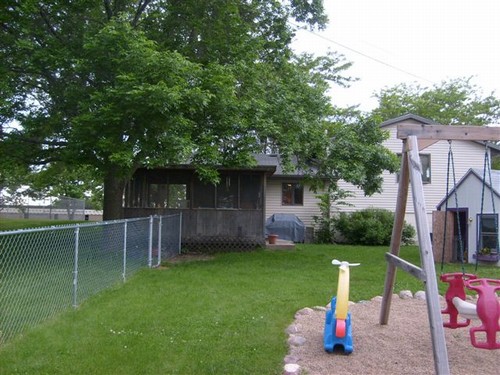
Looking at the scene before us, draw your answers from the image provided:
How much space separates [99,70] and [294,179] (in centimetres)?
1236

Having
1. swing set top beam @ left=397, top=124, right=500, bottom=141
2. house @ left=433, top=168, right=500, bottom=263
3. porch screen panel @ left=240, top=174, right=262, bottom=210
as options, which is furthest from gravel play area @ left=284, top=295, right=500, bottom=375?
porch screen panel @ left=240, top=174, right=262, bottom=210

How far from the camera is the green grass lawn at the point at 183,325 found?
4.73 metres

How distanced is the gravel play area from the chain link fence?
10.4 feet

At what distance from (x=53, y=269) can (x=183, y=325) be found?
7.12 ft

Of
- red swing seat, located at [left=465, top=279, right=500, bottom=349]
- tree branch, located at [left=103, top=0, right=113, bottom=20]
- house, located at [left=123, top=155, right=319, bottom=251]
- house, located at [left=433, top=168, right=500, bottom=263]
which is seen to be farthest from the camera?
house, located at [left=123, top=155, right=319, bottom=251]

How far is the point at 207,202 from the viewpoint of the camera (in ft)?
54.6

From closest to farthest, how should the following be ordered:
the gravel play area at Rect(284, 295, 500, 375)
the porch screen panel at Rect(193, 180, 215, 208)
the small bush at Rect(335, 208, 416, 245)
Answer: the gravel play area at Rect(284, 295, 500, 375) → the porch screen panel at Rect(193, 180, 215, 208) → the small bush at Rect(335, 208, 416, 245)

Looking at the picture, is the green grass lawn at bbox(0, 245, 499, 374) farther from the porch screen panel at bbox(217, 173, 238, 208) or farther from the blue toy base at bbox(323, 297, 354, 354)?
the porch screen panel at bbox(217, 173, 238, 208)

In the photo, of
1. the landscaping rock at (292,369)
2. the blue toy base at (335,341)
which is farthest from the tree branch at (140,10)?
the landscaping rock at (292,369)

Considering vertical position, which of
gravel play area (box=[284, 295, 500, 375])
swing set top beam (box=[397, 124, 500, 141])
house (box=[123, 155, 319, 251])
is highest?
swing set top beam (box=[397, 124, 500, 141])

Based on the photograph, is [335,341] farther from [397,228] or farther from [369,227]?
[369,227]

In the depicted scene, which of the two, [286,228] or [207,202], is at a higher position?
[207,202]

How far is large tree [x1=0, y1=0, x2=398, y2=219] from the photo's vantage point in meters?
10.7

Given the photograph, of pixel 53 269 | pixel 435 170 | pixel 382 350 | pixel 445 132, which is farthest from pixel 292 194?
pixel 445 132
